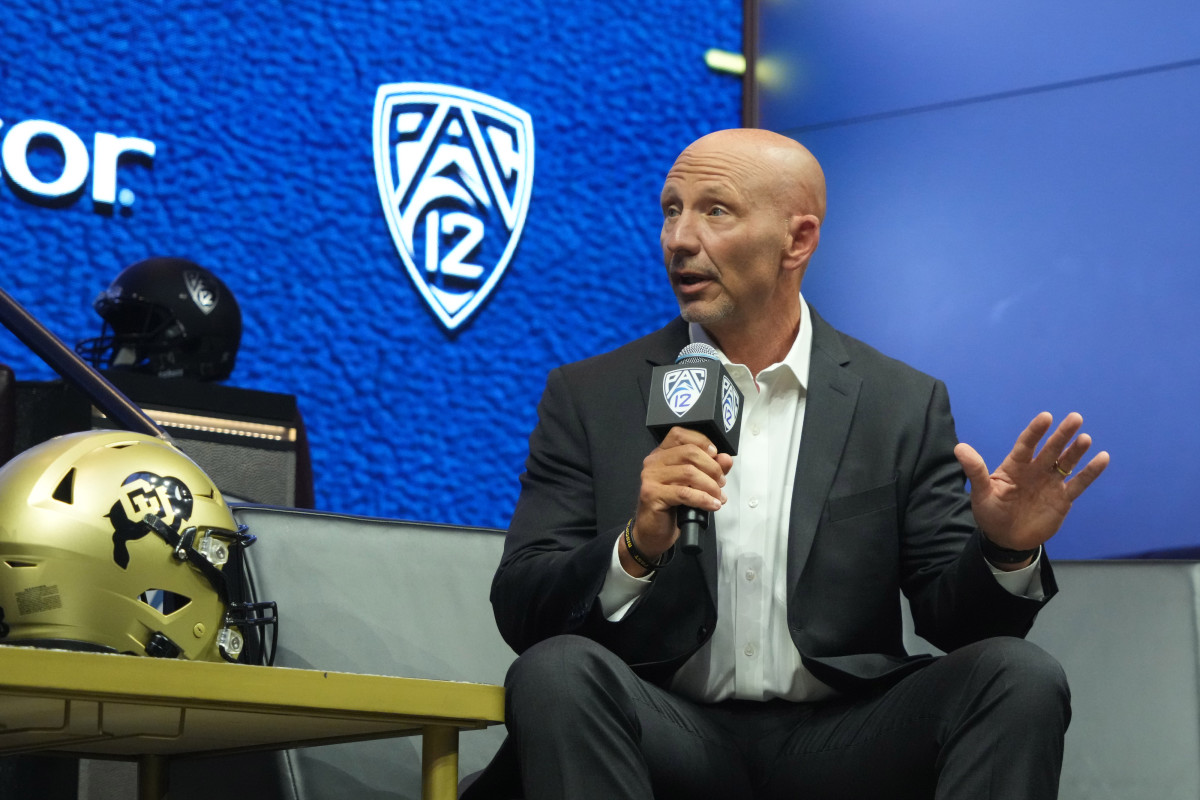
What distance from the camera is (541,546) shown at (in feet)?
5.02

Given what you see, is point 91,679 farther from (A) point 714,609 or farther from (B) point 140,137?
(B) point 140,137

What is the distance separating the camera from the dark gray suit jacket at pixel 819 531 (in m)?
1.44

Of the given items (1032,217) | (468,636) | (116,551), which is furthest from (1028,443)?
(1032,217)

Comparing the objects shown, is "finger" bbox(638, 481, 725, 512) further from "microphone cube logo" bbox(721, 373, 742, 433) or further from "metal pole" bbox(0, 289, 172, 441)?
"metal pole" bbox(0, 289, 172, 441)

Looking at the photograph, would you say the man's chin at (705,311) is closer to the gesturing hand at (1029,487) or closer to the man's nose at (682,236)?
the man's nose at (682,236)

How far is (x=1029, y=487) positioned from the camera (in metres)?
1.36

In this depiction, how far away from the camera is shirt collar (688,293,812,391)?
1.68 meters

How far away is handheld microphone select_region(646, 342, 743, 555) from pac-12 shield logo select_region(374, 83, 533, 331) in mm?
2527

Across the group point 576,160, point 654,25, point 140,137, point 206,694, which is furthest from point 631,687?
point 654,25

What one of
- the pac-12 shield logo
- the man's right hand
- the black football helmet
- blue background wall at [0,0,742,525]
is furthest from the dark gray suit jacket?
the pac-12 shield logo

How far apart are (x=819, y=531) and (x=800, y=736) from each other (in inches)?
9.3

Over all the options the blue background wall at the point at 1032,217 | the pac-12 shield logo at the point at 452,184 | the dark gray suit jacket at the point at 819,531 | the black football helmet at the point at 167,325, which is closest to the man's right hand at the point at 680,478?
the dark gray suit jacket at the point at 819,531

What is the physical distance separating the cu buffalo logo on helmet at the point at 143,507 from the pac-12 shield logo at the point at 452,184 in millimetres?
2521

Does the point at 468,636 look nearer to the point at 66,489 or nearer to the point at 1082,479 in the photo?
the point at 66,489
